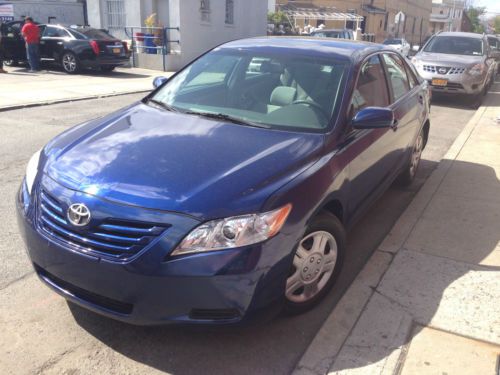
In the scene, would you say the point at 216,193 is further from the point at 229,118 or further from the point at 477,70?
the point at 477,70

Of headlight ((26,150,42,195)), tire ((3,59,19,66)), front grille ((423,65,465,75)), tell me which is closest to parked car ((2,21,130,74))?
tire ((3,59,19,66))

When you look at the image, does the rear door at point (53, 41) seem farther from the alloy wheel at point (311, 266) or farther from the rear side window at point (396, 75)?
the alloy wheel at point (311, 266)

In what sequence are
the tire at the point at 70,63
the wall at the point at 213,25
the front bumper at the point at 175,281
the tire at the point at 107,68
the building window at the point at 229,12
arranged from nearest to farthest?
the front bumper at the point at 175,281
the tire at the point at 70,63
the tire at the point at 107,68
the wall at the point at 213,25
the building window at the point at 229,12

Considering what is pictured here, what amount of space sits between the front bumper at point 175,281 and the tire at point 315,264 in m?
0.25

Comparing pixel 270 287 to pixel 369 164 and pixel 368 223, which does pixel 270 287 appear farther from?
pixel 368 223

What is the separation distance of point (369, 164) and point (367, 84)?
688 mm

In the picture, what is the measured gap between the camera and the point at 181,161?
9.71 ft

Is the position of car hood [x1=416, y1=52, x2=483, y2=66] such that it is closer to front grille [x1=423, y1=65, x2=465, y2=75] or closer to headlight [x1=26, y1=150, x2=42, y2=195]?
front grille [x1=423, y1=65, x2=465, y2=75]

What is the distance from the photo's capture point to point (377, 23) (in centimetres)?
5066

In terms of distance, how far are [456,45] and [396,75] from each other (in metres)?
9.58

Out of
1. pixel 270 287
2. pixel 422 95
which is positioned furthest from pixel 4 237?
pixel 422 95

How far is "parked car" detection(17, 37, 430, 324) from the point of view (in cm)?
256

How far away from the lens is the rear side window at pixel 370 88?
12.8 ft

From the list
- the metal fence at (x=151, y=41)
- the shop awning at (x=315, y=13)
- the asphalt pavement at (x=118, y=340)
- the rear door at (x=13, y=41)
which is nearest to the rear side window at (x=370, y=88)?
the asphalt pavement at (x=118, y=340)
